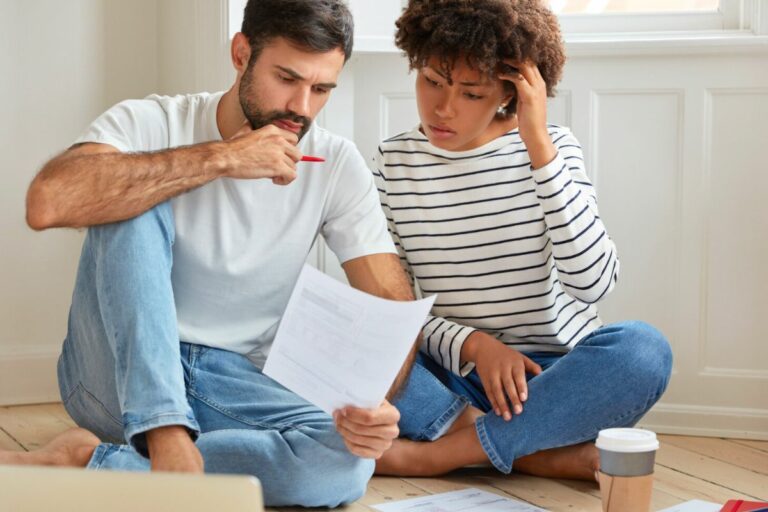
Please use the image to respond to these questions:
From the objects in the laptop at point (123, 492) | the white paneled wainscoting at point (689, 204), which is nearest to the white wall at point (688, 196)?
the white paneled wainscoting at point (689, 204)

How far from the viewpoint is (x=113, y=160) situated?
1.55 m

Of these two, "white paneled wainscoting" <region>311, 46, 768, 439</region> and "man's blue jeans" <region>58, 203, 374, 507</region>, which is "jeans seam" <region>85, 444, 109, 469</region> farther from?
"white paneled wainscoting" <region>311, 46, 768, 439</region>

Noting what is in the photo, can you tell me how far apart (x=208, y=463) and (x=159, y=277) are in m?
0.29

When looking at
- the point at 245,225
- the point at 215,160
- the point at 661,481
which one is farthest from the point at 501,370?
the point at 215,160

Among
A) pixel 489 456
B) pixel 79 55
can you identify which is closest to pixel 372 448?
pixel 489 456

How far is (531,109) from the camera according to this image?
175cm

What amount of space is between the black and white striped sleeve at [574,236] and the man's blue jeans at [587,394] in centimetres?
9

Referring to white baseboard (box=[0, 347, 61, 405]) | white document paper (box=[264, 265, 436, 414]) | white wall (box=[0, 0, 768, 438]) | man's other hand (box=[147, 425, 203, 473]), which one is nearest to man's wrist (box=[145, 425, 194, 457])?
man's other hand (box=[147, 425, 203, 473])

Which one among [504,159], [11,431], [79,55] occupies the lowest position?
[11,431]

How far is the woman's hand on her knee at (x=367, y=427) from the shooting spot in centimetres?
141

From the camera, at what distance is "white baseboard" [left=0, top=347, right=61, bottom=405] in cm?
243

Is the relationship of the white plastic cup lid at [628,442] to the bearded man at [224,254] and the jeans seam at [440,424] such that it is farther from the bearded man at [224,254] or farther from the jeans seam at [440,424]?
the jeans seam at [440,424]

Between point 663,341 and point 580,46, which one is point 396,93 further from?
point 663,341

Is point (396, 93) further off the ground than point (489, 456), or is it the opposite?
point (396, 93)
